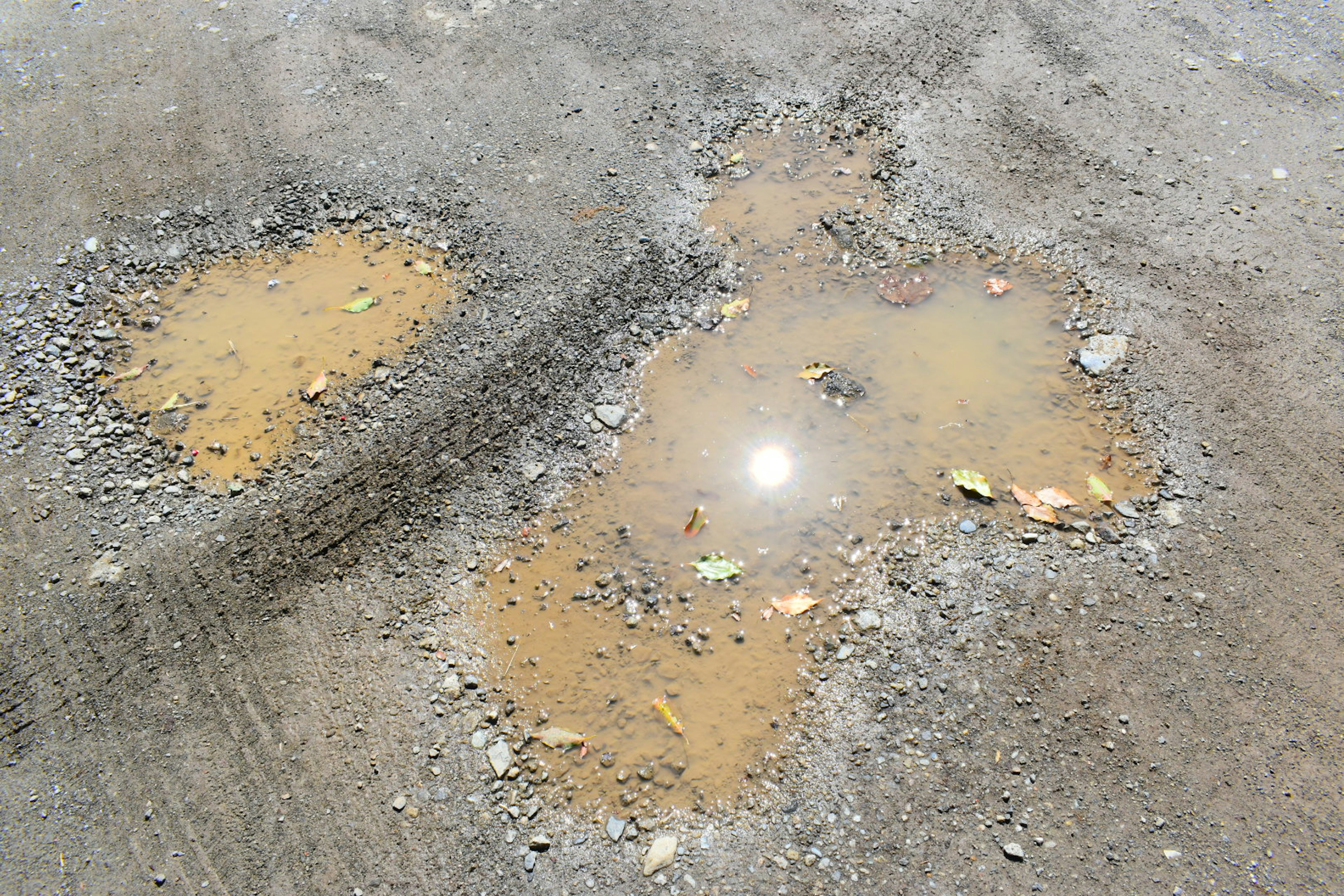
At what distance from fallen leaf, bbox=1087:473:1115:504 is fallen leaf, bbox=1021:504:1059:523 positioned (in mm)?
260

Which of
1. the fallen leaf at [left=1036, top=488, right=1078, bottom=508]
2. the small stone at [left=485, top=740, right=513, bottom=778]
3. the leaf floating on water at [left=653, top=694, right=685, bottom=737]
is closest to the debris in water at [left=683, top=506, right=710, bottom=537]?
the leaf floating on water at [left=653, top=694, right=685, bottom=737]

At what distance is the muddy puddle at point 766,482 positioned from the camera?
10.1 feet

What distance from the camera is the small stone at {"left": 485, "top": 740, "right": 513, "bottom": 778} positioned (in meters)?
2.93

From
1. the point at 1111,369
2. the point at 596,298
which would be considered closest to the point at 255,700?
the point at 596,298

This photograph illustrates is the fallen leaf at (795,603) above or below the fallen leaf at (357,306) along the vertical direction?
below

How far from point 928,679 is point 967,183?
3422 millimetres

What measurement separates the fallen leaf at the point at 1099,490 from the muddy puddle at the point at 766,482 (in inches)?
2.0

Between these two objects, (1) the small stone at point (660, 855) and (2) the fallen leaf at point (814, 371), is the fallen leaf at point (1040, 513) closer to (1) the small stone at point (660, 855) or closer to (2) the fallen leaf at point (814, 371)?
(2) the fallen leaf at point (814, 371)

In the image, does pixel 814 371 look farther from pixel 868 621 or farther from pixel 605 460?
pixel 868 621

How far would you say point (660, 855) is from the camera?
273 cm

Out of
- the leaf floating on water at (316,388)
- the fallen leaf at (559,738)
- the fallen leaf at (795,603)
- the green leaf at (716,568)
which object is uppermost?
the leaf floating on water at (316,388)

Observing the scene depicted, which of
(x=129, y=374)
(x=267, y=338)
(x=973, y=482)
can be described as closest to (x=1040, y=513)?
(x=973, y=482)

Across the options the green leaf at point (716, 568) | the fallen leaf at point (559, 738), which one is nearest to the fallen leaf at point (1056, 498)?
the green leaf at point (716, 568)

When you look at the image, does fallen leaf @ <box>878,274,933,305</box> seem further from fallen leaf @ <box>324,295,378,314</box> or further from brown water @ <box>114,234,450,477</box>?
fallen leaf @ <box>324,295,378,314</box>
